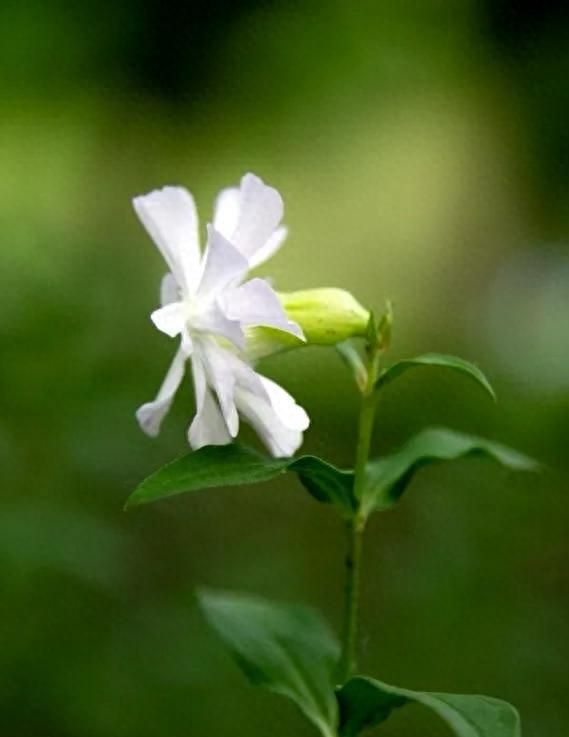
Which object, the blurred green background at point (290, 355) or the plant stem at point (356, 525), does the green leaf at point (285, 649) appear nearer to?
the plant stem at point (356, 525)

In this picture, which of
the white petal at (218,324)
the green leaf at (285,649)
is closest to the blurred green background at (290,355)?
the green leaf at (285,649)

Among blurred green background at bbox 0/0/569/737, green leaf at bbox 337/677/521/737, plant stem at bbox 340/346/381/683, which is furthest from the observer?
blurred green background at bbox 0/0/569/737

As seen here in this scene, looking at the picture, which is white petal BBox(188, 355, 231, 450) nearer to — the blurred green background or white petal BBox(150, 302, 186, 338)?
white petal BBox(150, 302, 186, 338)

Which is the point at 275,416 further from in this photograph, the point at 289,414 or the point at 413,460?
the point at 413,460

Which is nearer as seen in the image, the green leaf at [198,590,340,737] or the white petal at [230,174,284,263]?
the white petal at [230,174,284,263]

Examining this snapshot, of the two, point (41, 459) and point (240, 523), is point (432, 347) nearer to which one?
point (240, 523)

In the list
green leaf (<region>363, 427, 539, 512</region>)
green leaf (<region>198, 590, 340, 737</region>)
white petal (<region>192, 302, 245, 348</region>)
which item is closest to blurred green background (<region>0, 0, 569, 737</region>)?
green leaf (<region>198, 590, 340, 737</region>)
